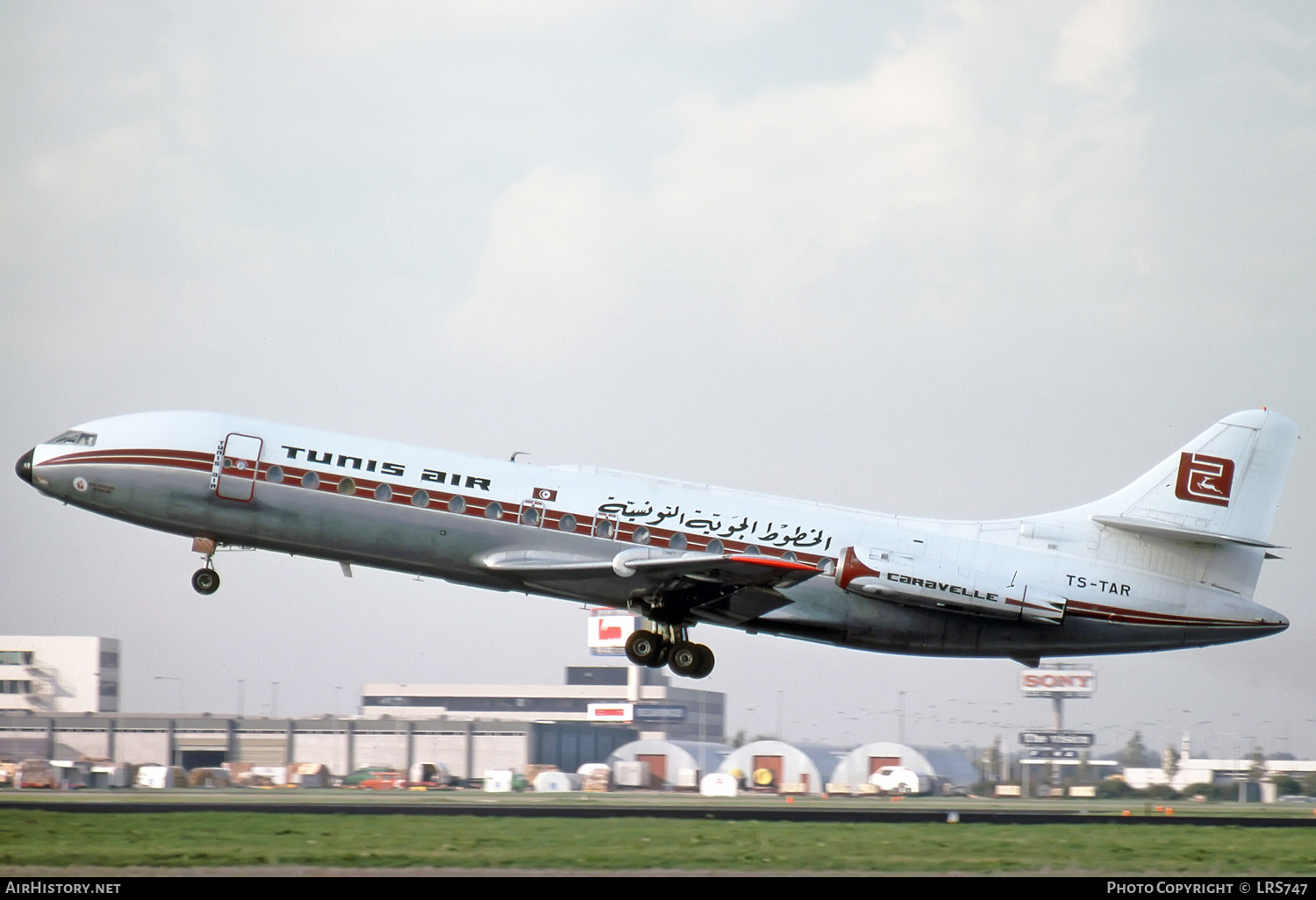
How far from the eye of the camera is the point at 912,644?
1047 inches

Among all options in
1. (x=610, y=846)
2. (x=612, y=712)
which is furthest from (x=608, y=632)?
(x=610, y=846)

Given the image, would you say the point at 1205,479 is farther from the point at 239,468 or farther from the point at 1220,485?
the point at 239,468

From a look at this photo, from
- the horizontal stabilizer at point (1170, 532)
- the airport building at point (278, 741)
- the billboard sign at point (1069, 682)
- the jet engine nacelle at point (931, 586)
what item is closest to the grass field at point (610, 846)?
the jet engine nacelle at point (931, 586)

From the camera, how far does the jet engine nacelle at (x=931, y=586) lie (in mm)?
25578

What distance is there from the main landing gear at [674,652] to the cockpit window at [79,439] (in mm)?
10515

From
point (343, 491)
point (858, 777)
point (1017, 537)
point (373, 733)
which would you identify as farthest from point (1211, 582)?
point (373, 733)

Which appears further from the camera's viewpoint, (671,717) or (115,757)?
(671,717)

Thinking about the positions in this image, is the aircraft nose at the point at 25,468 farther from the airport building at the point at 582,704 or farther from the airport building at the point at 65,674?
the airport building at the point at 582,704

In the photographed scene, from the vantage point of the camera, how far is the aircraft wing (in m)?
24.2

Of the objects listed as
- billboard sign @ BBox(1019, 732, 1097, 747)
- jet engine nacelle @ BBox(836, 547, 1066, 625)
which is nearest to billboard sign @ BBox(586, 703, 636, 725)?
billboard sign @ BBox(1019, 732, 1097, 747)

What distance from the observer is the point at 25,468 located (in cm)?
2659

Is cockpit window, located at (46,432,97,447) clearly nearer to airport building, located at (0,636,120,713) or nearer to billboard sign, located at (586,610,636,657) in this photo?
airport building, located at (0,636,120,713)

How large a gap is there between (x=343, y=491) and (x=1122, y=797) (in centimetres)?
3105

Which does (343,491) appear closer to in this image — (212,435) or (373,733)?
(212,435)
